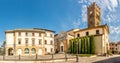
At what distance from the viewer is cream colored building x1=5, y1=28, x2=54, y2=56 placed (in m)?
54.8

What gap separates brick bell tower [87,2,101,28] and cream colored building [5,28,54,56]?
18.3 metres

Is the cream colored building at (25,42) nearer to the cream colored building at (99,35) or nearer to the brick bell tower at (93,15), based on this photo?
the cream colored building at (99,35)

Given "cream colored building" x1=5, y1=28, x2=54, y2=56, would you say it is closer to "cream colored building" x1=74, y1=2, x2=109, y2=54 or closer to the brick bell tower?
"cream colored building" x1=74, y1=2, x2=109, y2=54

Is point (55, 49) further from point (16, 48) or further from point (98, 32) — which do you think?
point (98, 32)

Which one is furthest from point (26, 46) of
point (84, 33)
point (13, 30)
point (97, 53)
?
point (97, 53)

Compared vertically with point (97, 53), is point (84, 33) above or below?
above

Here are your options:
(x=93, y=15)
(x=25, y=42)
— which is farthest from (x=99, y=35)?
(x=25, y=42)

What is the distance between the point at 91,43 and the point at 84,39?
2.83m

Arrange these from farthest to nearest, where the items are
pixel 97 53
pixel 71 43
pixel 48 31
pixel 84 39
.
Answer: pixel 48 31 < pixel 71 43 < pixel 84 39 < pixel 97 53

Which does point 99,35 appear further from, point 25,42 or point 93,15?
point 25,42

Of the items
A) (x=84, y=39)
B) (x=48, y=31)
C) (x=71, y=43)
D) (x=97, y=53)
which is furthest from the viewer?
(x=48, y=31)

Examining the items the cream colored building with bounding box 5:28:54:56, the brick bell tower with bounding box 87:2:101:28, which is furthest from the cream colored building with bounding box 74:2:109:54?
the brick bell tower with bounding box 87:2:101:28

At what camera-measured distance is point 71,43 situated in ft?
173

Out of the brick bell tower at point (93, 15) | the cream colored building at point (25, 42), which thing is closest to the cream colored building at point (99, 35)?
the cream colored building at point (25, 42)
